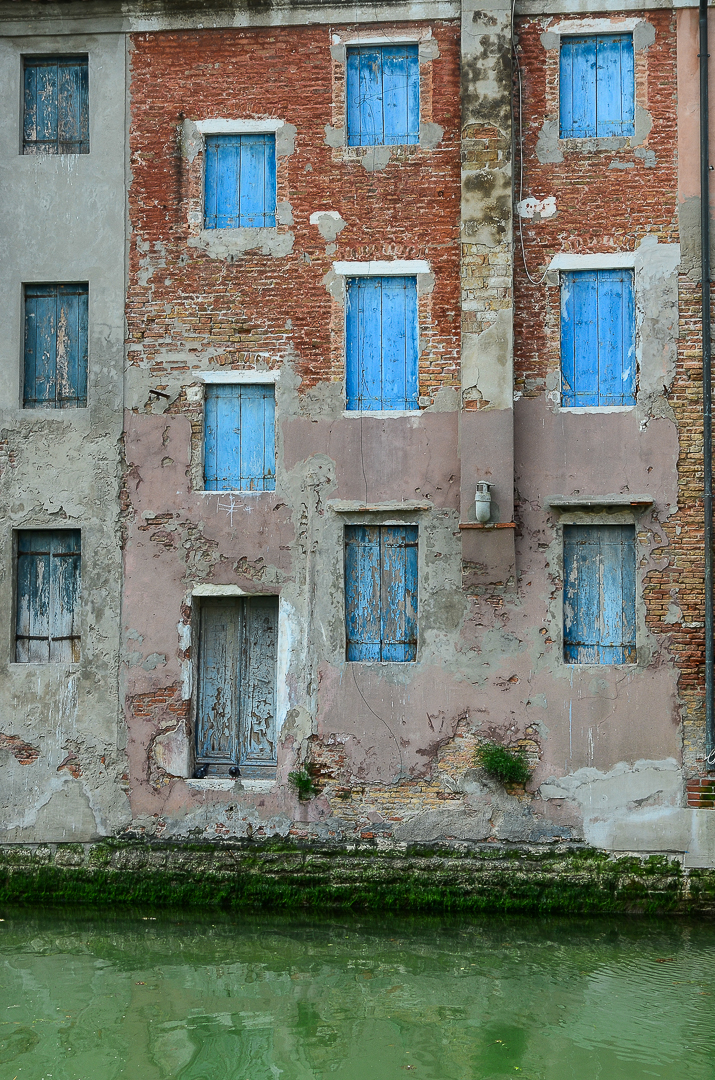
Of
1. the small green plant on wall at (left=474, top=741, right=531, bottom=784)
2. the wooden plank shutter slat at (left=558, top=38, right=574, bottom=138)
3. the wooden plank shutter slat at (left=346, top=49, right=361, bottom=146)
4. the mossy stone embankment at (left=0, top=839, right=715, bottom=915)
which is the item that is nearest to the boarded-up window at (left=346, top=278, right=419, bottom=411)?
the wooden plank shutter slat at (left=346, top=49, right=361, bottom=146)

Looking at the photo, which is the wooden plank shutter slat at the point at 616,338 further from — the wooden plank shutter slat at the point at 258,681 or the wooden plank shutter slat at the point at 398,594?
the wooden plank shutter slat at the point at 258,681

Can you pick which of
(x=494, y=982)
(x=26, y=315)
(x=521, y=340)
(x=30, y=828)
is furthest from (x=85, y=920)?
(x=521, y=340)

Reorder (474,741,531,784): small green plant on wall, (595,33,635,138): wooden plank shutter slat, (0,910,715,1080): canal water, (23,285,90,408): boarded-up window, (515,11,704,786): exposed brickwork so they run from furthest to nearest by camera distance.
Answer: (23,285,90,408): boarded-up window → (595,33,635,138): wooden plank shutter slat → (515,11,704,786): exposed brickwork → (474,741,531,784): small green plant on wall → (0,910,715,1080): canal water

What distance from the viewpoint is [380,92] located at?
11664mm

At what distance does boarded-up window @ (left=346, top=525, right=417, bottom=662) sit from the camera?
1138 centimetres

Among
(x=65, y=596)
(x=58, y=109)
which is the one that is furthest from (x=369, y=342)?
(x=58, y=109)

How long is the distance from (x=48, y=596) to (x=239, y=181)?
5060 millimetres

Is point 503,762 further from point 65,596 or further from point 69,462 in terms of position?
point 69,462

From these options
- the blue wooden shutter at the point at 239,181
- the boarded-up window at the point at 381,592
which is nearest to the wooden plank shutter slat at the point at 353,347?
the blue wooden shutter at the point at 239,181

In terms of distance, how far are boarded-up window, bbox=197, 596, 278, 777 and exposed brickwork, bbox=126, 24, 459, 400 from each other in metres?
2.69

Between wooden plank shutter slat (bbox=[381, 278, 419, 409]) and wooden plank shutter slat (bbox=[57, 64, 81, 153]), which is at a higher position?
wooden plank shutter slat (bbox=[57, 64, 81, 153])

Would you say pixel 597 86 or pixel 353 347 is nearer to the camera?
pixel 597 86

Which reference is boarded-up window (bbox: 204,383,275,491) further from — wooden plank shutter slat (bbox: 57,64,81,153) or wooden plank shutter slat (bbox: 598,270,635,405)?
wooden plank shutter slat (bbox: 598,270,635,405)

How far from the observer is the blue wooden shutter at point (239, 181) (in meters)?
11.7
